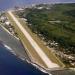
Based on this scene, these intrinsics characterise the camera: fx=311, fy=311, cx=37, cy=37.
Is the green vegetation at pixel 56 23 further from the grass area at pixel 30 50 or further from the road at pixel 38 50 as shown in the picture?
the grass area at pixel 30 50

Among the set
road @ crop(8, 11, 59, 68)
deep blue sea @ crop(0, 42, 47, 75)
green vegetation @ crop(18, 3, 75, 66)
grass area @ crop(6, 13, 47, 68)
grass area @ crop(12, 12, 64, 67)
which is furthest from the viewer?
green vegetation @ crop(18, 3, 75, 66)

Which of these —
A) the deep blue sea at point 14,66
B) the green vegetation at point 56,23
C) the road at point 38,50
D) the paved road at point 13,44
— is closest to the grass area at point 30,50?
the road at point 38,50

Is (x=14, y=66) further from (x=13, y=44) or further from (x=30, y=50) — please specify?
(x=13, y=44)

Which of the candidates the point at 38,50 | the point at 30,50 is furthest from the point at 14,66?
the point at 38,50

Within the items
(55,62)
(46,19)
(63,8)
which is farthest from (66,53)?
(63,8)

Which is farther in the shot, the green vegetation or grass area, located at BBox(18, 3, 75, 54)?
grass area, located at BBox(18, 3, 75, 54)

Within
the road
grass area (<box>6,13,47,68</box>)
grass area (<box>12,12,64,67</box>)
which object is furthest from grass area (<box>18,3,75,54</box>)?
grass area (<box>6,13,47,68</box>)

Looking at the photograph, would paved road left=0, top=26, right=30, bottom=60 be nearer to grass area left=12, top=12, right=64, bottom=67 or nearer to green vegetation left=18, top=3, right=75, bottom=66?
grass area left=12, top=12, right=64, bottom=67

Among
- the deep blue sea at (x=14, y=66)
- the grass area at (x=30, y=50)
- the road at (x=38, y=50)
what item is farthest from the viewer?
the grass area at (x=30, y=50)
